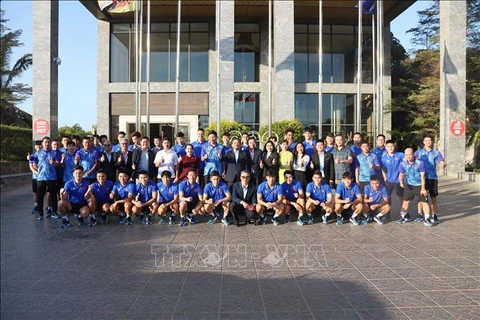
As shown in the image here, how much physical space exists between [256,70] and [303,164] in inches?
662

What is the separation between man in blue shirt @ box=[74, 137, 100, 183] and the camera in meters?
9.30

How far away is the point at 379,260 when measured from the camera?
5773mm

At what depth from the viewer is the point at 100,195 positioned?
8.69 meters

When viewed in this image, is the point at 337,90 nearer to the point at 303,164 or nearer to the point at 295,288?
the point at 303,164

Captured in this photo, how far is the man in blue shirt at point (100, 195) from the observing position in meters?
8.55

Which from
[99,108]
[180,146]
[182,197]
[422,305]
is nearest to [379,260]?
[422,305]

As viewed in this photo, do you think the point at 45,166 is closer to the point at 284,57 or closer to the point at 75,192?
the point at 75,192

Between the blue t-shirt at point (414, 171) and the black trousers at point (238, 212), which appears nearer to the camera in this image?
the black trousers at point (238, 212)

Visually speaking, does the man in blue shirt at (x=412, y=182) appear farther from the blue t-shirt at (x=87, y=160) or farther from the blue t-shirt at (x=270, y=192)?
the blue t-shirt at (x=87, y=160)

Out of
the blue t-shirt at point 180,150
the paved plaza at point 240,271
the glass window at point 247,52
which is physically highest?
the glass window at point 247,52

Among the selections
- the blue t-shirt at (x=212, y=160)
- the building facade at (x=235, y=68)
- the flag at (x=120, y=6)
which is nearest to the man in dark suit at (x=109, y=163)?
the blue t-shirt at (x=212, y=160)

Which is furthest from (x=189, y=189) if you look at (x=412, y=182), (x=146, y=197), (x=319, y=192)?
(x=412, y=182)

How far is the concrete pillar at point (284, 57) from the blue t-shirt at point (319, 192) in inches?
471

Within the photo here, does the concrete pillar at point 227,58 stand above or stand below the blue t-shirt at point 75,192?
above
